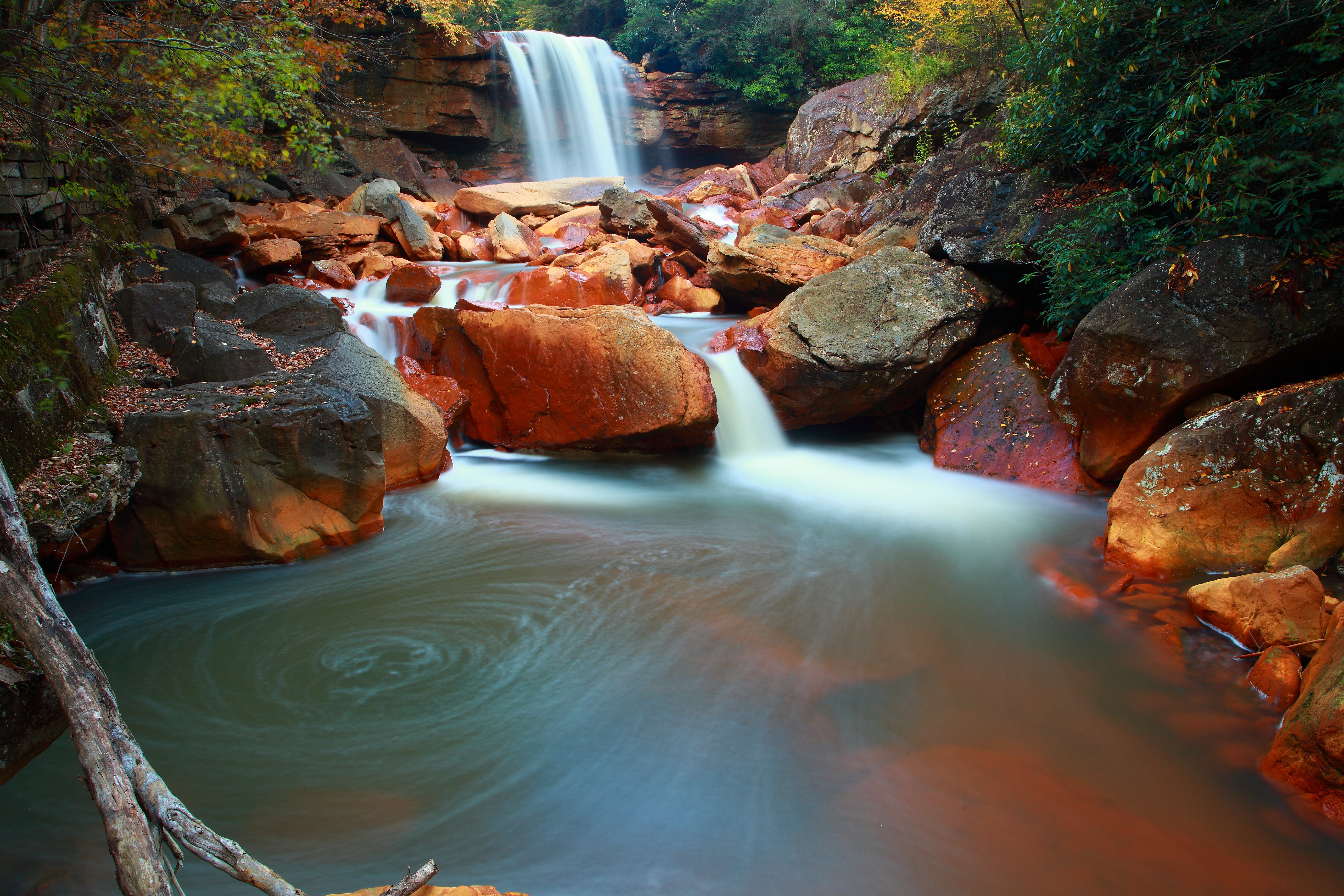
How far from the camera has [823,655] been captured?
431 cm

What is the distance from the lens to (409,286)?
10.4m

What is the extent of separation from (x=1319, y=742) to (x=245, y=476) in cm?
634

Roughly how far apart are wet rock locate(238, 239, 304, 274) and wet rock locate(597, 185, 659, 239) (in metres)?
5.72

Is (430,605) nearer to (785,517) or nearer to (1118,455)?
(785,517)

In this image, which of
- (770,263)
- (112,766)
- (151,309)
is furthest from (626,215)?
(112,766)

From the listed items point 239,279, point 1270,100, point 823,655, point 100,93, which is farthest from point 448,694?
point 239,279

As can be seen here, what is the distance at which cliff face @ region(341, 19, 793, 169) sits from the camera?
64.5 feet

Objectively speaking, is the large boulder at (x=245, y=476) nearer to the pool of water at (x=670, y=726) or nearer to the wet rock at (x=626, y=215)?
the pool of water at (x=670, y=726)

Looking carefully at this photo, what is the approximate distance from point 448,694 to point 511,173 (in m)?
21.2

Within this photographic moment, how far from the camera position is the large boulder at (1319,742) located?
2943 mm

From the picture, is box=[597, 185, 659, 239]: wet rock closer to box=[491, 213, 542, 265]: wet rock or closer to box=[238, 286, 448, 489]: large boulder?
box=[491, 213, 542, 265]: wet rock

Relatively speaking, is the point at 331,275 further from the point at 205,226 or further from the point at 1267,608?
the point at 1267,608

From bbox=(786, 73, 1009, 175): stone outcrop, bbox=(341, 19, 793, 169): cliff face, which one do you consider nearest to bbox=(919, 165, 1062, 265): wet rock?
bbox=(786, 73, 1009, 175): stone outcrop

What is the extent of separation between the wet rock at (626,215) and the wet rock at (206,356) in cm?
833
